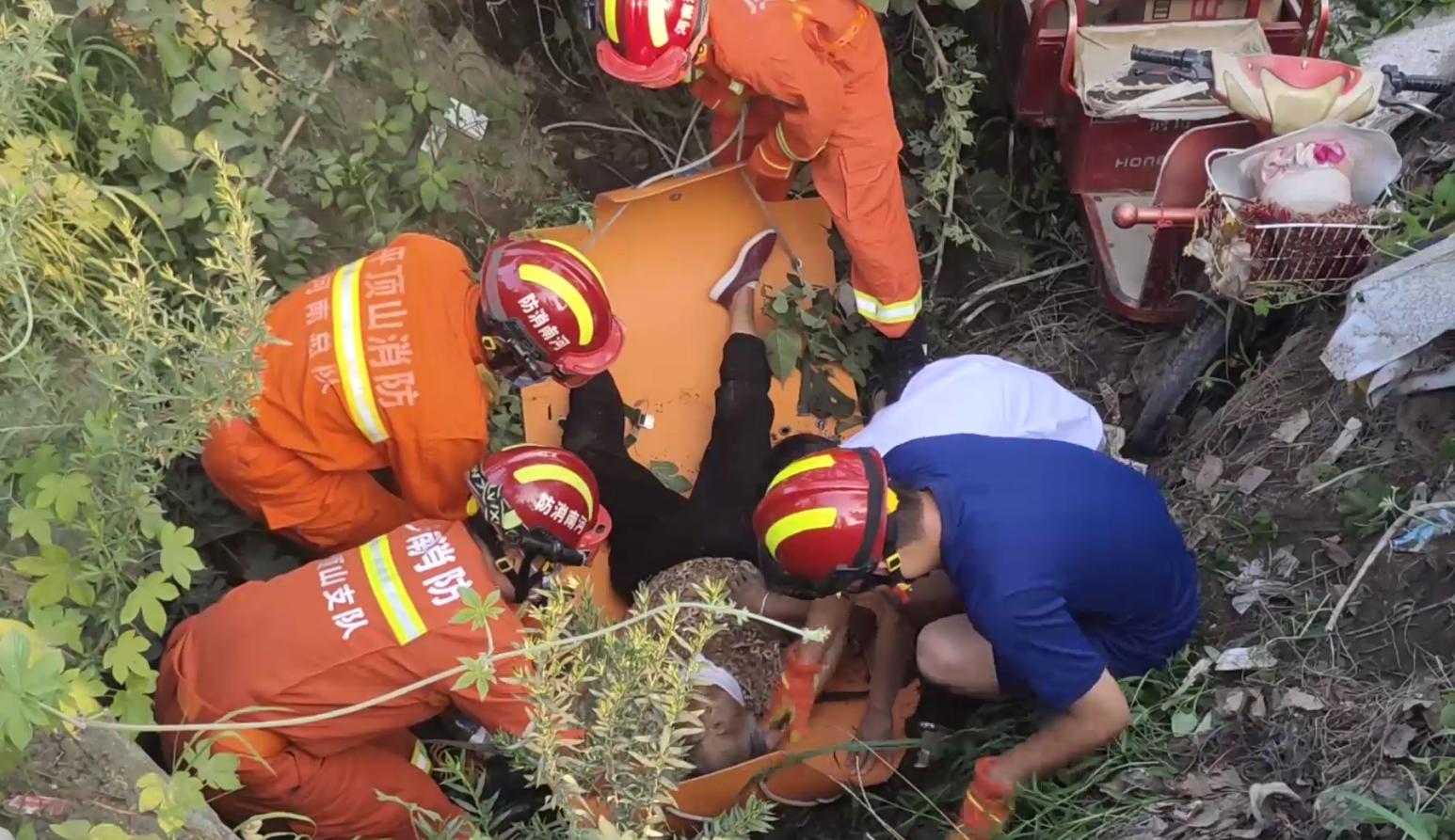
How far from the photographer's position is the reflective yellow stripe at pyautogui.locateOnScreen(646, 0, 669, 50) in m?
3.39

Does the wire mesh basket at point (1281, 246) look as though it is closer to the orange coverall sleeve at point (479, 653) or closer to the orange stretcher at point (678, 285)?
the orange stretcher at point (678, 285)

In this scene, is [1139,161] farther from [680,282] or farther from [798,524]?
[798,524]

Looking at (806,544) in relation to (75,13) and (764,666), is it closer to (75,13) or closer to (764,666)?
(764,666)

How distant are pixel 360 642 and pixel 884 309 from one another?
204 centimetres

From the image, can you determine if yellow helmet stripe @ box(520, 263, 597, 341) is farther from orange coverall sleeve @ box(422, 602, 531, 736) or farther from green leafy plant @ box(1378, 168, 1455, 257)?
green leafy plant @ box(1378, 168, 1455, 257)

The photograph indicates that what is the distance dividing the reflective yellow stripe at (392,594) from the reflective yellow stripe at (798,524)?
0.86 m

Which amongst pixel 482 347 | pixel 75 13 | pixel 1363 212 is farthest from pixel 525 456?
pixel 1363 212

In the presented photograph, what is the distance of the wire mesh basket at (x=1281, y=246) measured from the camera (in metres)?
2.91

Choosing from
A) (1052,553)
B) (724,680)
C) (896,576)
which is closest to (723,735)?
(724,680)

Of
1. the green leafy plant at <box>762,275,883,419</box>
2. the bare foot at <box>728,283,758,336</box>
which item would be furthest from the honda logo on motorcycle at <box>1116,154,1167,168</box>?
the bare foot at <box>728,283,758,336</box>

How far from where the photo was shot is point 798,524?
2.58 metres

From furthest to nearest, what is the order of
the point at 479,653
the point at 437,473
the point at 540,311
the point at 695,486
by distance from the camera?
the point at 695,486 < the point at 437,473 < the point at 540,311 < the point at 479,653

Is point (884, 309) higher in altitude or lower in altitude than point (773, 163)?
lower

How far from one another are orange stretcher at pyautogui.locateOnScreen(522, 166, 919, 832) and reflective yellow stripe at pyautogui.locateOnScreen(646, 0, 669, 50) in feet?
2.18
